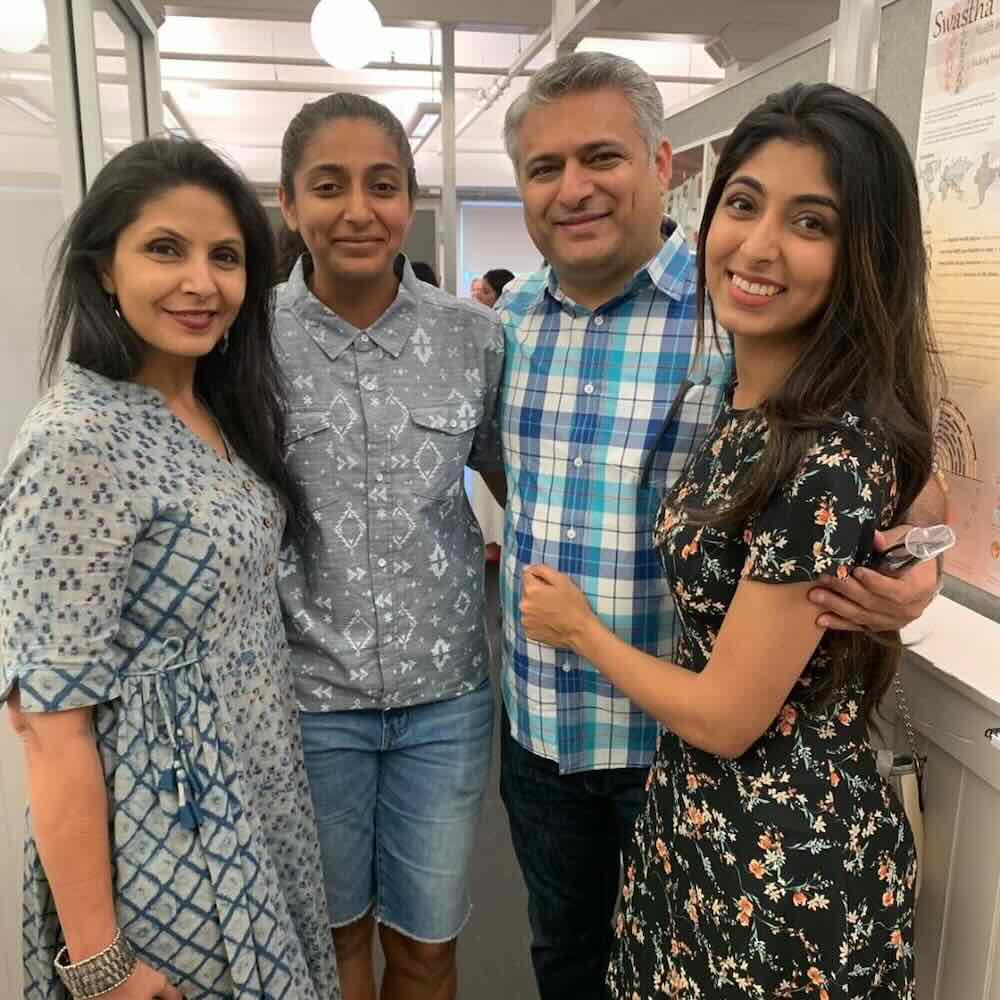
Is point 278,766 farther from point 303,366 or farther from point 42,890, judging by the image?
point 303,366

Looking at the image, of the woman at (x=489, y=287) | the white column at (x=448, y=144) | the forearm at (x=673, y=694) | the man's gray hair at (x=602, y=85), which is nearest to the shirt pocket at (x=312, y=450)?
the forearm at (x=673, y=694)

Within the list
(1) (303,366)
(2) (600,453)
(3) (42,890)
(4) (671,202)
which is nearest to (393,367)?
(1) (303,366)

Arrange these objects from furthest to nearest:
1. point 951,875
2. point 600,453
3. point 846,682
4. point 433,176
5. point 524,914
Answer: point 433,176, point 524,914, point 600,453, point 951,875, point 846,682

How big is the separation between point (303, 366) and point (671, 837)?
896 millimetres

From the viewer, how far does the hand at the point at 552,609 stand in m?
1.22

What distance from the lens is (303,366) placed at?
1396 mm

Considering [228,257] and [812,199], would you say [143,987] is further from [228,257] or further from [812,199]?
[812,199]

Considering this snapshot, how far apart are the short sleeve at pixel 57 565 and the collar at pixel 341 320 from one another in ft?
1.70

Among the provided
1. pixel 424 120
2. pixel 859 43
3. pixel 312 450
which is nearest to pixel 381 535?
pixel 312 450

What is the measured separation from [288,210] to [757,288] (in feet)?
2.65

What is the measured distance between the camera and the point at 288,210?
1426 mm

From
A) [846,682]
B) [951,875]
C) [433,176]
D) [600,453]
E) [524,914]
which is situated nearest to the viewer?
[846,682]

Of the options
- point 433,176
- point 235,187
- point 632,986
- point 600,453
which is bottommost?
point 632,986

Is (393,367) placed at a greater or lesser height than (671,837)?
greater
